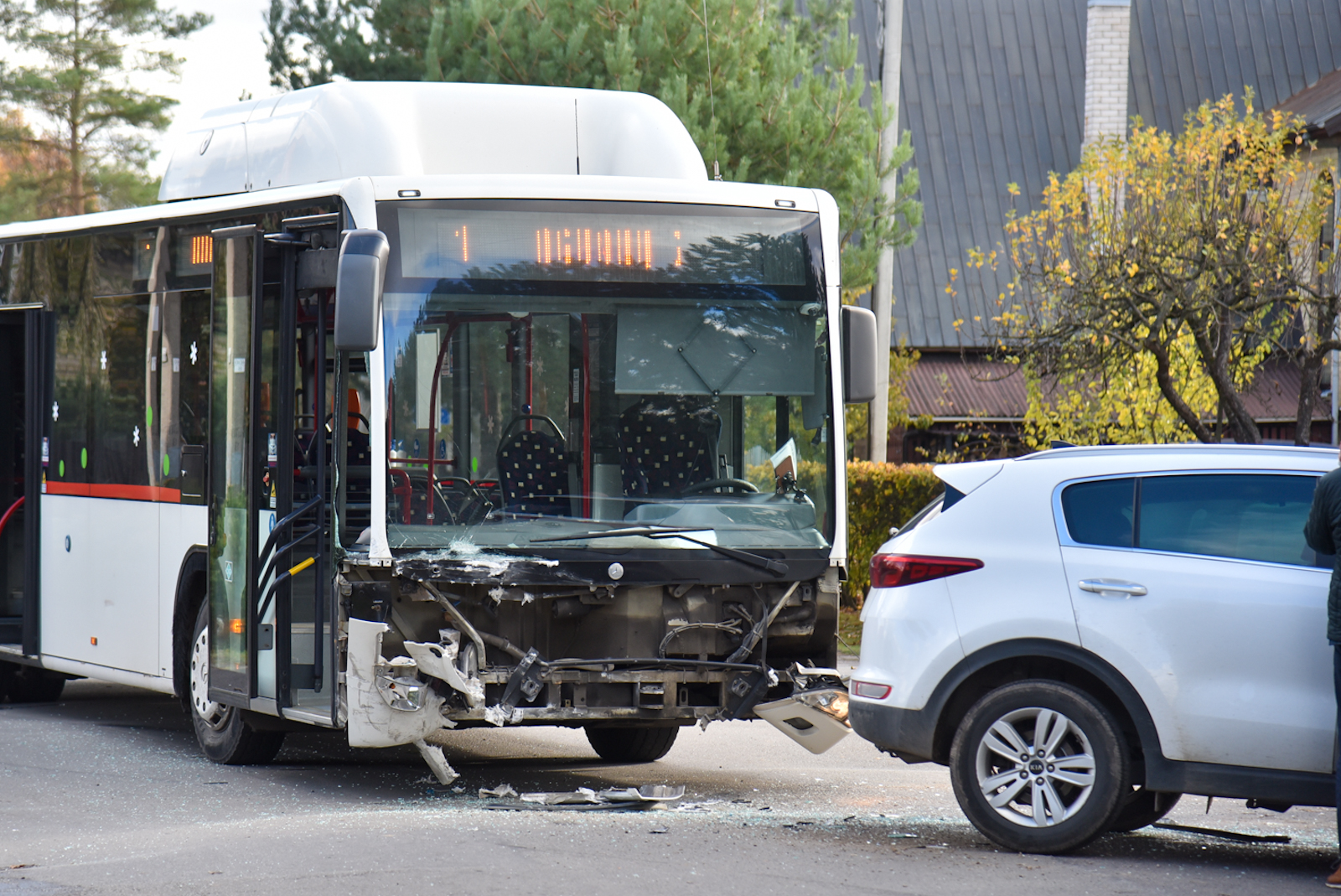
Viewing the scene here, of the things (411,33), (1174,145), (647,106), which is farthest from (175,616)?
(1174,145)

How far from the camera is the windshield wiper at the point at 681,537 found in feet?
25.8

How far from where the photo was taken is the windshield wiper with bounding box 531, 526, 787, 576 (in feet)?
25.8

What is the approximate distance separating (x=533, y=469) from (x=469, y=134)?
2.17 m

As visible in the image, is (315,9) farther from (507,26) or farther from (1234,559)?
(1234,559)

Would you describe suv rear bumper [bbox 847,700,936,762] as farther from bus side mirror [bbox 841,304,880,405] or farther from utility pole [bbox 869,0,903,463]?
utility pole [bbox 869,0,903,463]

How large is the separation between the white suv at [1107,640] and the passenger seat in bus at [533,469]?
157 centimetres

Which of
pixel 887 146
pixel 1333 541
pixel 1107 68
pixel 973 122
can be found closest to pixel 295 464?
pixel 1333 541

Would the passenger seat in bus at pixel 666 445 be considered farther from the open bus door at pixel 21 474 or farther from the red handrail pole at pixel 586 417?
the open bus door at pixel 21 474

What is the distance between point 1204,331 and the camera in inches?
674

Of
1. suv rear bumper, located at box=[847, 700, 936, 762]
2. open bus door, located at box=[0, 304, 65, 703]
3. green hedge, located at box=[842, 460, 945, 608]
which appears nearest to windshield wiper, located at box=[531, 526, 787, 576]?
suv rear bumper, located at box=[847, 700, 936, 762]

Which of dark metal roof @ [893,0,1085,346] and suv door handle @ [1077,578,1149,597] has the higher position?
dark metal roof @ [893,0,1085,346]

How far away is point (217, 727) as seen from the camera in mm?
9141

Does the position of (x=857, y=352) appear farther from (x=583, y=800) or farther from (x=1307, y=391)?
(x=1307, y=391)

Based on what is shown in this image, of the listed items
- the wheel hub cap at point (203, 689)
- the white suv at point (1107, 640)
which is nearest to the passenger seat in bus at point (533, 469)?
the white suv at point (1107, 640)
